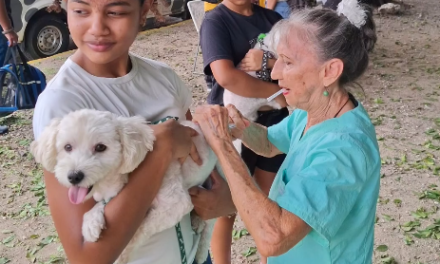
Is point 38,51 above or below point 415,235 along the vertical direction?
below

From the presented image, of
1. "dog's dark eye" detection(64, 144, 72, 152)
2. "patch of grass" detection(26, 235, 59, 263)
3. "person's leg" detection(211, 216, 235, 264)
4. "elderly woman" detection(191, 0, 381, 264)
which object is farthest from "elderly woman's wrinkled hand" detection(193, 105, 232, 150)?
"patch of grass" detection(26, 235, 59, 263)

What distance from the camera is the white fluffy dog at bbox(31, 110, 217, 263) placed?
148 centimetres

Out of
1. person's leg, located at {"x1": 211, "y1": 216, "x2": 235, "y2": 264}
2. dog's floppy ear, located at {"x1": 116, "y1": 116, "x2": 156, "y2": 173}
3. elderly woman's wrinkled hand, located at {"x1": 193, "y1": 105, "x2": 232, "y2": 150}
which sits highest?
dog's floppy ear, located at {"x1": 116, "y1": 116, "x2": 156, "y2": 173}

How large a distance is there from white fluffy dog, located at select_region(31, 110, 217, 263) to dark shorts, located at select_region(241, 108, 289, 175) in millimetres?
1289

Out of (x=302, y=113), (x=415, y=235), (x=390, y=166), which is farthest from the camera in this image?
(x=390, y=166)

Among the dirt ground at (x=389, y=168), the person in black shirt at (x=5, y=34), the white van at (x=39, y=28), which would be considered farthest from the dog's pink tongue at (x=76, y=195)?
the white van at (x=39, y=28)

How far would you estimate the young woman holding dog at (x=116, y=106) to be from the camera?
146 centimetres

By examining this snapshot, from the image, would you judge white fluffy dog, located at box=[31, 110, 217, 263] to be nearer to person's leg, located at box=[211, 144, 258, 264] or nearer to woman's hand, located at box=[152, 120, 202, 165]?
woman's hand, located at box=[152, 120, 202, 165]

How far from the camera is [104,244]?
145 cm

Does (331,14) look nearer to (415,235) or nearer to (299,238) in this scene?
(299,238)

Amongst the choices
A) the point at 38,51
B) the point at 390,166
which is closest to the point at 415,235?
the point at 390,166

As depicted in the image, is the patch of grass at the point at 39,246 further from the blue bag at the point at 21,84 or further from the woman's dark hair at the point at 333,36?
the woman's dark hair at the point at 333,36

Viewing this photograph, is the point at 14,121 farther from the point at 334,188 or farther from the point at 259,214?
the point at 334,188

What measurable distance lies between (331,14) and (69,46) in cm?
804
